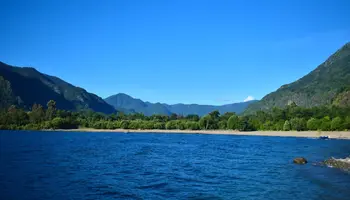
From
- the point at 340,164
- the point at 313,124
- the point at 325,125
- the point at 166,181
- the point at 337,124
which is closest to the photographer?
the point at 166,181

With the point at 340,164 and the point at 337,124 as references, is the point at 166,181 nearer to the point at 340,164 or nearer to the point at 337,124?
the point at 340,164

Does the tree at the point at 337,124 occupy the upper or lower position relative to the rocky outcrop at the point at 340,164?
upper

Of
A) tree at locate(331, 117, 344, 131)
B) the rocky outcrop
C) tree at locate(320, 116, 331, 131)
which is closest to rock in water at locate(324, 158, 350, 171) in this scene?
the rocky outcrop

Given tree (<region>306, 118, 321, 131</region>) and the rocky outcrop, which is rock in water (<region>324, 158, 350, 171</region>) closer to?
the rocky outcrop

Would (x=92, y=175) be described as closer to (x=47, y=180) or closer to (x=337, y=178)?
(x=47, y=180)

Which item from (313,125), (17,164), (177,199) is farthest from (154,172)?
(313,125)

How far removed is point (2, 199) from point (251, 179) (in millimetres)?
27596

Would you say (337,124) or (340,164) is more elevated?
(337,124)

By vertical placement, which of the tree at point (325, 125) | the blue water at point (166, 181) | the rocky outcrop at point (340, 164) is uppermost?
the tree at point (325, 125)

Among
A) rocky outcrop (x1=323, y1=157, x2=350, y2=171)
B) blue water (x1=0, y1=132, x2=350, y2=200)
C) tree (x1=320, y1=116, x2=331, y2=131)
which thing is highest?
tree (x1=320, y1=116, x2=331, y2=131)

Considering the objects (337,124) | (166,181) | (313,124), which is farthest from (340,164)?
(313,124)

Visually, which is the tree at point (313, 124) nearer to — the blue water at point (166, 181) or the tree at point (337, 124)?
the tree at point (337, 124)

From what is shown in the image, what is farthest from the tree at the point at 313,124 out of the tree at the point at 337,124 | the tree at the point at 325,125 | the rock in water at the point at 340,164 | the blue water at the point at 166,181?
Result: the blue water at the point at 166,181

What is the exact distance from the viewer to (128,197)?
32875 millimetres
